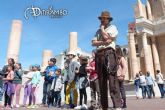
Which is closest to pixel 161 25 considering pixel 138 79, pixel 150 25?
pixel 150 25

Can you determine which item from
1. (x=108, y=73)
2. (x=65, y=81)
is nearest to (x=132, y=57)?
(x=65, y=81)

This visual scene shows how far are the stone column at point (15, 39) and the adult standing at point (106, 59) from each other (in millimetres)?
21135

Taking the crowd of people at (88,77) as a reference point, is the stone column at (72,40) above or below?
above

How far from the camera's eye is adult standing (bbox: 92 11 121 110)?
4.90 metres

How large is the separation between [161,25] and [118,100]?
1004 inches

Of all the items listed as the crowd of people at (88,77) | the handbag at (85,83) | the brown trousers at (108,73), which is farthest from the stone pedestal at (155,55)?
the brown trousers at (108,73)

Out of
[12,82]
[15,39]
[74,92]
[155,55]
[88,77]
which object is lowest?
[74,92]

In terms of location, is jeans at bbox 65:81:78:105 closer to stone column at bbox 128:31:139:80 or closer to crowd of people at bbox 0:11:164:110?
crowd of people at bbox 0:11:164:110

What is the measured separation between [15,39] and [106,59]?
72.4 feet

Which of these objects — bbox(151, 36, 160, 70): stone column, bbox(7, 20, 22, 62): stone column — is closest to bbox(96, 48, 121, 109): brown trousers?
bbox(7, 20, 22, 62): stone column

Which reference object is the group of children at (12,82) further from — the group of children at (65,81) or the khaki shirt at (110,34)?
the khaki shirt at (110,34)

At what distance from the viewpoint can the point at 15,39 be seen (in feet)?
84.5

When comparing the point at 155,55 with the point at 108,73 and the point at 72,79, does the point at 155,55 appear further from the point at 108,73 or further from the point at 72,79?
the point at 108,73

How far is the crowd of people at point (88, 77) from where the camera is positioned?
16.5 ft
